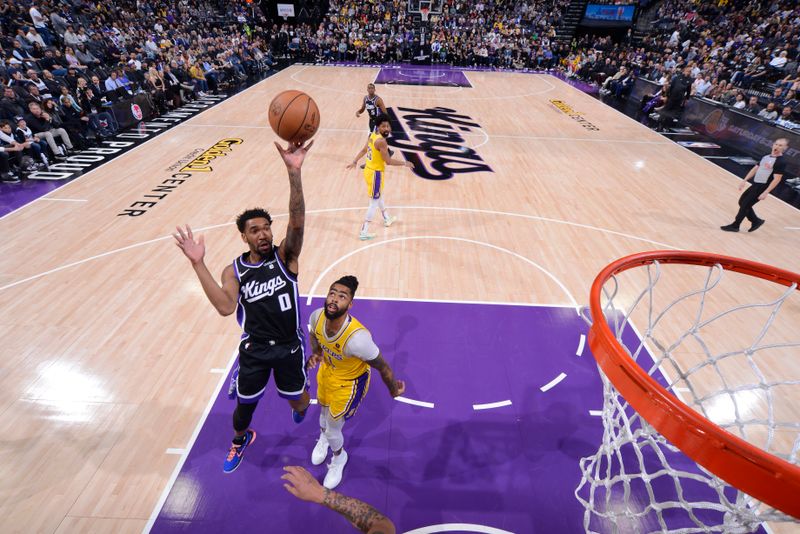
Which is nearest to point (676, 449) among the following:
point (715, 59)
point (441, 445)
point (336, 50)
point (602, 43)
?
point (441, 445)

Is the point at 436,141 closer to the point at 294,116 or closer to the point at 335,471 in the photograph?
the point at 294,116

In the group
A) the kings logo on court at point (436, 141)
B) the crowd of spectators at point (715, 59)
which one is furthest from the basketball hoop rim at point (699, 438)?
the crowd of spectators at point (715, 59)

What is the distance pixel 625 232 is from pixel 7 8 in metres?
19.5

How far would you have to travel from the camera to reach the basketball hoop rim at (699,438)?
5.40ft

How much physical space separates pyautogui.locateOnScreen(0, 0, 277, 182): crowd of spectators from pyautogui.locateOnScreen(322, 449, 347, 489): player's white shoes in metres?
9.26

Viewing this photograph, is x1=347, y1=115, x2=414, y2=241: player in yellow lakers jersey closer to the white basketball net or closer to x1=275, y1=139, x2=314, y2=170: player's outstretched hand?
x1=275, y1=139, x2=314, y2=170: player's outstretched hand

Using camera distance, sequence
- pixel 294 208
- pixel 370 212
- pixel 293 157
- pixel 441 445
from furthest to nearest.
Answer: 1. pixel 370 212
2. pixel 441 445
3. pixel 294 208
4. pixel 293 157

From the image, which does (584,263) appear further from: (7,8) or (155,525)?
(7,8)

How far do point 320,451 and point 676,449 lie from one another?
100 inches

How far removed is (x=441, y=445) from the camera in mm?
3836

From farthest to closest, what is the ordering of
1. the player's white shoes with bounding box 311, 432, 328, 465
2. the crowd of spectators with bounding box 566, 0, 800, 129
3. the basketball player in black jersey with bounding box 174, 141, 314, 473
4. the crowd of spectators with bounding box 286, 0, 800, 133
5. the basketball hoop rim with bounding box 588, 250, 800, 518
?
the crowd of spectators with bounding box 286, 0, 800, 133, the crowd of spectators with bounding box 566, 0, 800, 129, the player's white shoes with bounding box 311, 432, 328, 465, the basketball player in black jersey with bounding box 174, 141, 314, 473, the basketball hoop rim with bounding box 588, 250, 800, 518

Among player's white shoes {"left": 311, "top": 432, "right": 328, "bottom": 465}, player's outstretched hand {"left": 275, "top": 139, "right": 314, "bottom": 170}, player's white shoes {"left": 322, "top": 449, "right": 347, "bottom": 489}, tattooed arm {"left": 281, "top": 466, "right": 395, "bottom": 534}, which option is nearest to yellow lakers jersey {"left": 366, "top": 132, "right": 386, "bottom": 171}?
player's outstretched hand {"left": 275, "top": 139, "right": 314, "bottom": 170}

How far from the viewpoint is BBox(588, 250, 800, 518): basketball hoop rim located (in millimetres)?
1646

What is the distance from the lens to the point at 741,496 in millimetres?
2273
